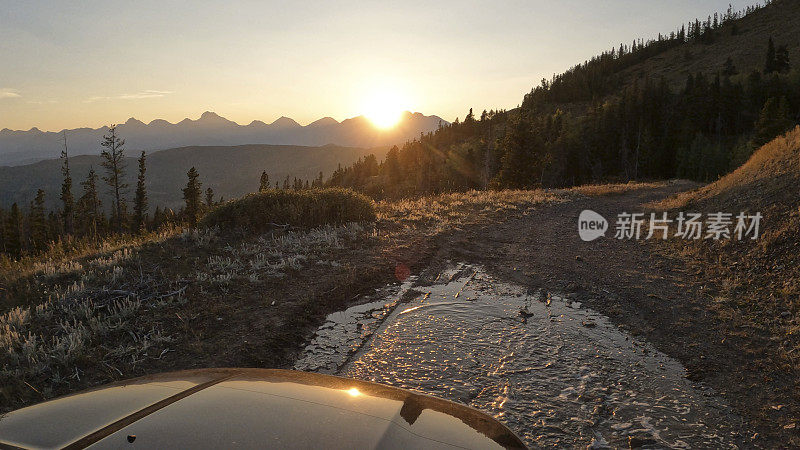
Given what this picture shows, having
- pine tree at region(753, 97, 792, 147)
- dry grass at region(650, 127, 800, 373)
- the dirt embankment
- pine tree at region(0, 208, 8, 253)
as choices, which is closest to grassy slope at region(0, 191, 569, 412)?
the dirt embankment

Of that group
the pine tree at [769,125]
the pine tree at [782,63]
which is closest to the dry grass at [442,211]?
the pine tree at [769,125]

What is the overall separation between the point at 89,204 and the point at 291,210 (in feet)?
236

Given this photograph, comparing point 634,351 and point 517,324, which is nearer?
point 634,351

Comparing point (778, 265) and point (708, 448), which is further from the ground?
point (778, 265)

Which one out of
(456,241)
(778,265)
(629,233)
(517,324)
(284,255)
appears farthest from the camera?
(629,233)

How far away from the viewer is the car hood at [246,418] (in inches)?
69.6

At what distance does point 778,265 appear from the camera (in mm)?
8242

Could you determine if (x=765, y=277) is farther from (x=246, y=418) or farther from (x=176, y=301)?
(x=176, y=301)

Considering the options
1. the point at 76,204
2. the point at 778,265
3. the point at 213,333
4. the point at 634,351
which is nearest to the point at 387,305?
the point at 213,333

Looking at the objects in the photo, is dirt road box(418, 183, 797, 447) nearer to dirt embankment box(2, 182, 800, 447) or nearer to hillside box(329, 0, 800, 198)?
dirt embankment box(2, 182, 800, 447)

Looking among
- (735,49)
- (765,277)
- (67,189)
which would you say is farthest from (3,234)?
(735,49)

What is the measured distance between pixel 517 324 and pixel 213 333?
4484 mm

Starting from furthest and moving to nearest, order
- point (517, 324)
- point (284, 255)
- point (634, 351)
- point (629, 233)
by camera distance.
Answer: point (629, 233) → point (284, 255) → point (517, 324) → point (634, 351)

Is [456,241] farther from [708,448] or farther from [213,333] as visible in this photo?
[708,448]
